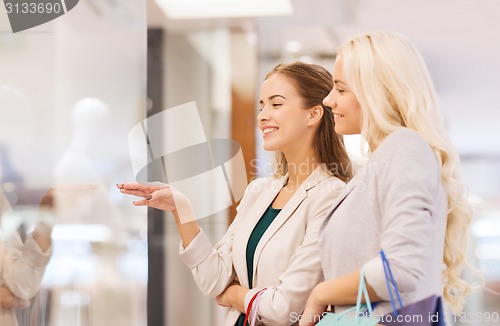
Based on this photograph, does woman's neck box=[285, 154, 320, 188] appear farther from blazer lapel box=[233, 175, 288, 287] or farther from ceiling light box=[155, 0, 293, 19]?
ceiling light box=[155, 0, 293, 19]

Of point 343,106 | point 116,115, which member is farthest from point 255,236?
point 116,115

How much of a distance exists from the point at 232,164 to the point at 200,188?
0.16 meters

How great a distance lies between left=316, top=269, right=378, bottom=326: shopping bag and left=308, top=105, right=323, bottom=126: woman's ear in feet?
1.98

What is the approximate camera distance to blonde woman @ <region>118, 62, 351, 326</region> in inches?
71.4

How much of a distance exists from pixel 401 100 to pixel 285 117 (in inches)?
18.6

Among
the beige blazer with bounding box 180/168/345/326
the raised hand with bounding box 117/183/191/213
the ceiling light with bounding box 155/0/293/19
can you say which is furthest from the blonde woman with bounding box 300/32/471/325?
the ceiling light with bounding box 155/0/293/19

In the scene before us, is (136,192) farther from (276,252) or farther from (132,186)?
(276,252)

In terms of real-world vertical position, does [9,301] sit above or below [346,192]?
below

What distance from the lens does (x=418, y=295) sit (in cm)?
146

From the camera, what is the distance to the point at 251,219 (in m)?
1.92

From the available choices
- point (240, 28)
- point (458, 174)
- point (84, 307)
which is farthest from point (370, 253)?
point (84, 307)

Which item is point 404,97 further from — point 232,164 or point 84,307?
point 84,307

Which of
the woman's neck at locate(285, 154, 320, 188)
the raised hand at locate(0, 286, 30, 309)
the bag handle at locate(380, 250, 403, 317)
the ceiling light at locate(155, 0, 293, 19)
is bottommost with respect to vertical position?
the raised hand at locate(0, 286, 30, 309)

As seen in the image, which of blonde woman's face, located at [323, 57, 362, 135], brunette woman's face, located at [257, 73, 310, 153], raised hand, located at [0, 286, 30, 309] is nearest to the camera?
blonde woman's face, located at [323, 57, 362, 135]
